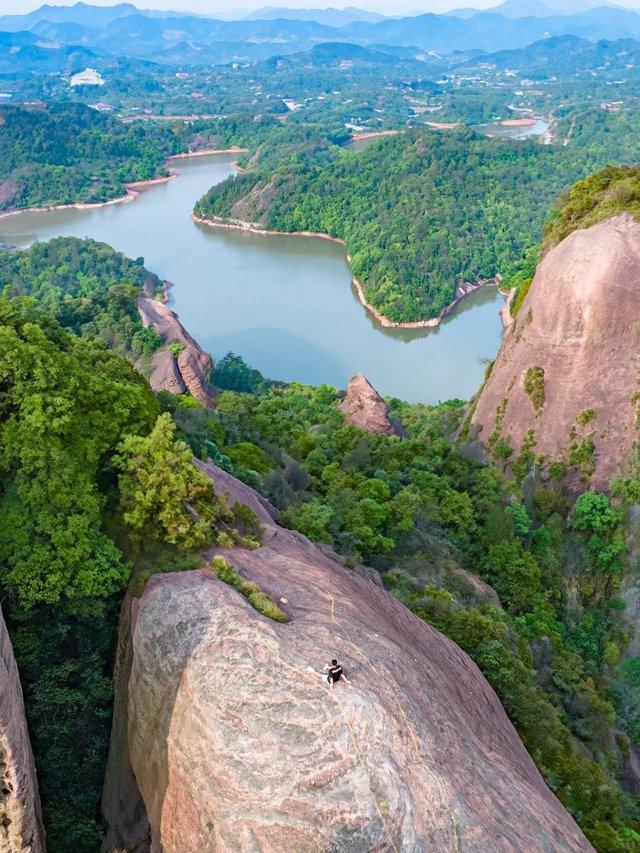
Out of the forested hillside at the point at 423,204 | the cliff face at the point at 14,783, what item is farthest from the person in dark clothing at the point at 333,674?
the forested hillside at the point at 423,204

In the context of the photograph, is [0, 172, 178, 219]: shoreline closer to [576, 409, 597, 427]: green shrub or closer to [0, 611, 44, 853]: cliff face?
[576, 409, 597, 427]: green shrub

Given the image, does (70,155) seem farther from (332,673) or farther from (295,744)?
(295,744)

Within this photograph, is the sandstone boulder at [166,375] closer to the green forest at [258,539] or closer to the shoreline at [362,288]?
the green forest at [258,539]

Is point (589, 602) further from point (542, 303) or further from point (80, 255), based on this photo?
point (80, 255)

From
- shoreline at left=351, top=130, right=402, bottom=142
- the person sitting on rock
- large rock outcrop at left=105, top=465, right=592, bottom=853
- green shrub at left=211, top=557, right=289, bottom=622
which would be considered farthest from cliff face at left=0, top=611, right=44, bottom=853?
shoreline at left=351, top=130, right=402, bottom=142

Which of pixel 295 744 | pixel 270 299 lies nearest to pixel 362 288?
pixel 270 299
